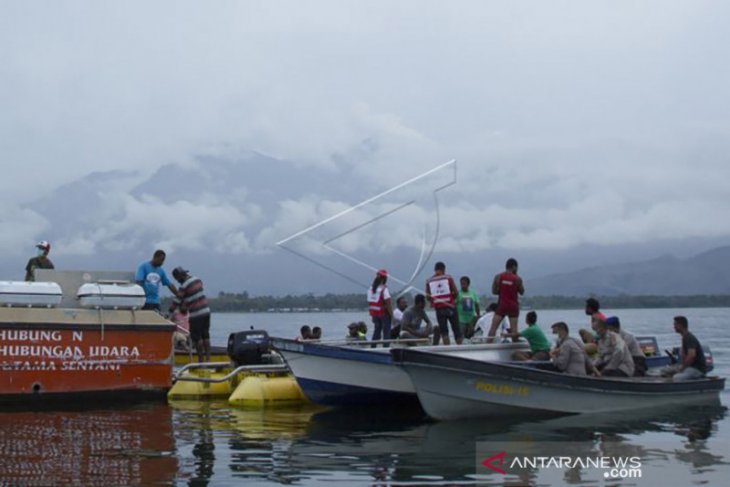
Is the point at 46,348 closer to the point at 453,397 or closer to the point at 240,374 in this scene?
the point at 240,374

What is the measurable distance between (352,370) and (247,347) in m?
3.16

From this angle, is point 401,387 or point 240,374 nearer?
point 401,387

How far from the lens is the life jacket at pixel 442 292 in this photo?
1673 centimetres

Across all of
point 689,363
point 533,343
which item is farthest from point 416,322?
point 689,363

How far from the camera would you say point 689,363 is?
1714cm

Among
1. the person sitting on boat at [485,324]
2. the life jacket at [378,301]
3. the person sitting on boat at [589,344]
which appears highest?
the life jacket at [378,301]

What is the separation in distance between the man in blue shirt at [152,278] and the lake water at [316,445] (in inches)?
71.8

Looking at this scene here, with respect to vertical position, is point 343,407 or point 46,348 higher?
point 46,348

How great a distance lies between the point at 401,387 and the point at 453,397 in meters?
1.08

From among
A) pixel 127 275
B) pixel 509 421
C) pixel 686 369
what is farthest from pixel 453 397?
pixel 127 275

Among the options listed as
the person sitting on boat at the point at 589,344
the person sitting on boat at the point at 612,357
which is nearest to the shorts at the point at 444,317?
the person sitting on boat at the point at 589,344

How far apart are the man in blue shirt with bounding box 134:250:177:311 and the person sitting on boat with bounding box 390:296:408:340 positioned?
4.51 metres

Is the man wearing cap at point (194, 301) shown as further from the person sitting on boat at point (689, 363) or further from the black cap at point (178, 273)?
the person sitting on boat at point (689, 363)

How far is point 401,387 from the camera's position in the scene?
15.1m
